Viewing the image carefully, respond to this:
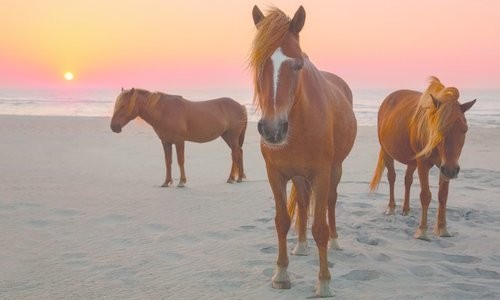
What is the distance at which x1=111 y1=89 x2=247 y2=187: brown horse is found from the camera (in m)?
8.77

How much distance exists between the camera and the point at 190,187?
27.5 ft

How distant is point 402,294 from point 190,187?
529cm

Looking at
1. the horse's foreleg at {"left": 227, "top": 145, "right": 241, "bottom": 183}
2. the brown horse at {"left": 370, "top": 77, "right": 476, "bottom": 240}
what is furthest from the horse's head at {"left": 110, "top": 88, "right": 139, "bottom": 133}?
the brown horse at {"left": 370, "top": 77, "right": 476, "bottom": 240}

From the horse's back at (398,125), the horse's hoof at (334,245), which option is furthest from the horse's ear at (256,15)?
the horse's back at (398,125)

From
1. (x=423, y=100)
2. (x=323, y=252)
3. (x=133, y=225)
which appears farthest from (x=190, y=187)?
(x=323, y=252)

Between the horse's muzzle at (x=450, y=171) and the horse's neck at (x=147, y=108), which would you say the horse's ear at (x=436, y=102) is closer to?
the horse's muzzle at (x=450, y=171)

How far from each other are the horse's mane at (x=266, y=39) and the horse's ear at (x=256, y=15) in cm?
14

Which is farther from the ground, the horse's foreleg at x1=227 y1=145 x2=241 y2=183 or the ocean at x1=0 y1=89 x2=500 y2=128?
the ocean at x1=0 y1=89 x2=500 y2=128

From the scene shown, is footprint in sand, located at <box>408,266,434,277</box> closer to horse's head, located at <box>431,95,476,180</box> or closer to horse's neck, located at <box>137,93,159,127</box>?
horse's head, located at <box>431,95,476,180</box>

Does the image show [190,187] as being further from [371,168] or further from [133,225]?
[371,168]

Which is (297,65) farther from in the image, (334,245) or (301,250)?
(334,245)

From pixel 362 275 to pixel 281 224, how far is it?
832 mm

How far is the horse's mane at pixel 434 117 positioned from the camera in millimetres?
4902

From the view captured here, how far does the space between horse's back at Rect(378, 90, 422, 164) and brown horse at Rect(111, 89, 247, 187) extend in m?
2.87
